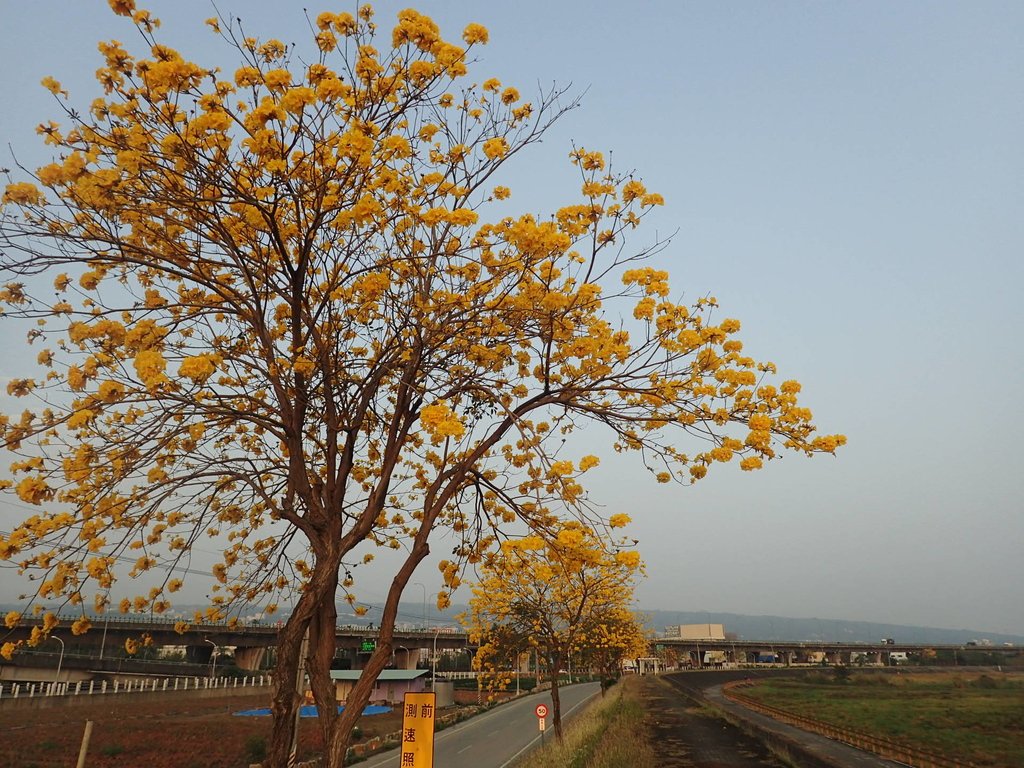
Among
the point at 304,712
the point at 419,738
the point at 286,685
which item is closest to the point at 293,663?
the point at 286,685

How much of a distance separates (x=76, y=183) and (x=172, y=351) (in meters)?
1.67

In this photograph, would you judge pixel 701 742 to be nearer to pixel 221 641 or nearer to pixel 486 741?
pixel 486 741

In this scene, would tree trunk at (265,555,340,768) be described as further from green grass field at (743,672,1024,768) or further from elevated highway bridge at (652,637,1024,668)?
elevated highway bridge at (652,637,1024,668)

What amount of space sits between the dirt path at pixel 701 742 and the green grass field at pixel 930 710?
7.65 meters

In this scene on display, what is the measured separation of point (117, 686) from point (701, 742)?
42.7 metres

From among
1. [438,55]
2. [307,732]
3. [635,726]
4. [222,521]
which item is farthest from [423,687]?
[438,55]

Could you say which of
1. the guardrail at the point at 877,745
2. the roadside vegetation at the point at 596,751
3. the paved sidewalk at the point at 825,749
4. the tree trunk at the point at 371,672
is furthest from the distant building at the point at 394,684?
the tree trunk at the point at 371,672

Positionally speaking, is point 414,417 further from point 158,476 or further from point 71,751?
point 71,751

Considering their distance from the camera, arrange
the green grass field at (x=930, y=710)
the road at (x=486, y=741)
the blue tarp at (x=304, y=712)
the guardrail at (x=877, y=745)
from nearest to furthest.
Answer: the guardrail at (x=877, y=745) → the road at (x=486, y=741) → the green grass field at (x=930, y=710) → the blue tarp at (x=304, y=712)

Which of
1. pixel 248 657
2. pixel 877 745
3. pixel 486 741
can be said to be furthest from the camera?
pixel 248 657

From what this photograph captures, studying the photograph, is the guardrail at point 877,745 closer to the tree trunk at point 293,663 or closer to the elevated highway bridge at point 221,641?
the tree trunk at point 293,663

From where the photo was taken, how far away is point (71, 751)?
83.0ft

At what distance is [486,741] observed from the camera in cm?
3022

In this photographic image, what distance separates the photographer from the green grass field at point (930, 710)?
32.8 m
